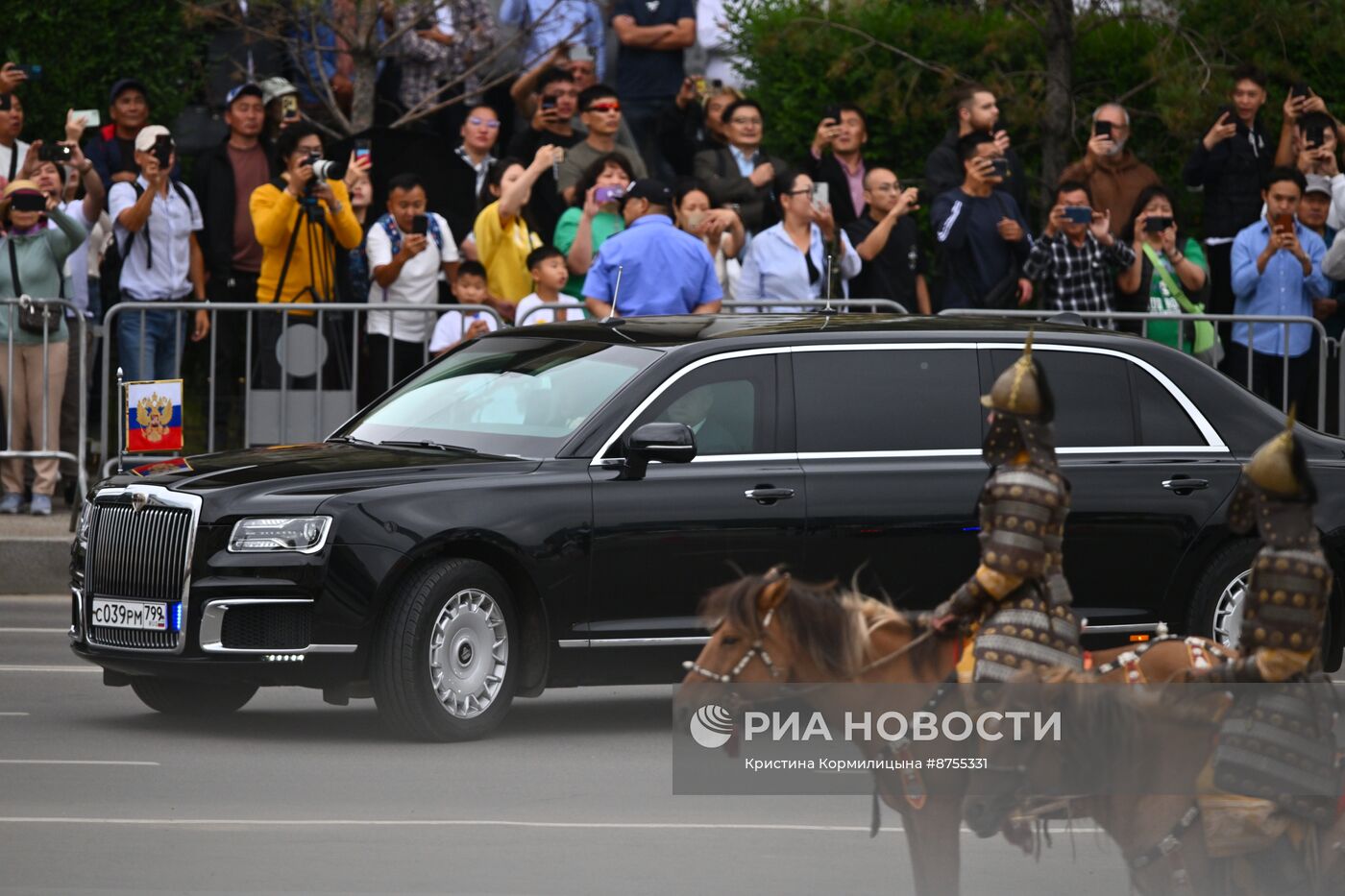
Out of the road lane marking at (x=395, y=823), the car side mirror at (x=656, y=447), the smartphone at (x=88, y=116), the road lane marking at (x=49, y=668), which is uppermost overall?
the smartphone at (x=88, y=116)

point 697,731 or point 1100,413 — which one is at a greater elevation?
point 1100,413

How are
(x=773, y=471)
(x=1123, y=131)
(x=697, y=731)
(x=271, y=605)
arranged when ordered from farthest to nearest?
(x=1123, y=131) → (x=773, y=471) → (x=271, y=605) → (x=697, y=731)

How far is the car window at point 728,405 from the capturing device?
34.4 feet

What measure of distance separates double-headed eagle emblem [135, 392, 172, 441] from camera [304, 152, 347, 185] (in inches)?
72.4

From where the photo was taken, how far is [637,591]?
33.4 ft

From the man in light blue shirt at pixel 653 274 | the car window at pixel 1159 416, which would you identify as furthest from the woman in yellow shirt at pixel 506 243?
the car window at pixel 1159 416

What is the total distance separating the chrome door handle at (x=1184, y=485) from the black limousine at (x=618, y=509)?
0.01 meters

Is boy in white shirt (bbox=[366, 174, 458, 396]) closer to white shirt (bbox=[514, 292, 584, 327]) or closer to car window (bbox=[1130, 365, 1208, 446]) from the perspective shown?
white shirt (bbox=[514, 292, 584, 327])

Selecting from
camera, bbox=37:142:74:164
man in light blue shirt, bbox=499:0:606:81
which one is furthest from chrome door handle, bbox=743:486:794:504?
man in light blue shirt, bbox=499:0:606:81

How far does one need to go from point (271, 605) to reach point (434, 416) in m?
1.47

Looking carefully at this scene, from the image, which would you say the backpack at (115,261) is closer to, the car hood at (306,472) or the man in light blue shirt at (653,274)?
the man in light blue shirt at (653,274)

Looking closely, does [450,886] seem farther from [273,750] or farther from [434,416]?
[434,416]

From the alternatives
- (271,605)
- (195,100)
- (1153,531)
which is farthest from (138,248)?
(1153,531)

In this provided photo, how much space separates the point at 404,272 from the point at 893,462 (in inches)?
250
